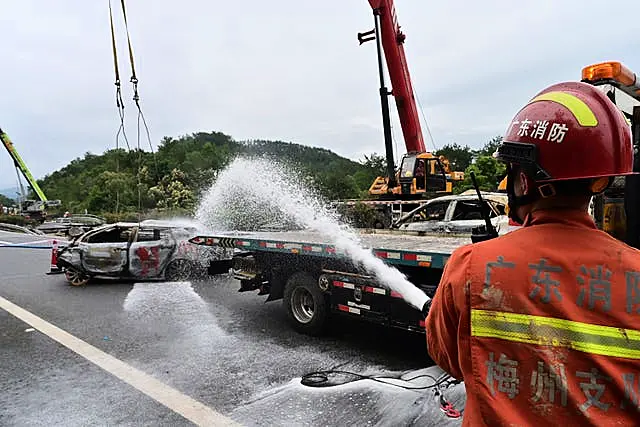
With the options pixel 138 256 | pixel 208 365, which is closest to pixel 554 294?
pixel 208 365

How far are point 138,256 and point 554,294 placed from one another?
34.6ft

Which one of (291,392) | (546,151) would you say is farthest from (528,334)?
(291,392)

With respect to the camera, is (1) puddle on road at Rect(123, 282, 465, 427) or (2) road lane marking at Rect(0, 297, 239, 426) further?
(2) road lane marking at Rect(0, 297, 239, 426)

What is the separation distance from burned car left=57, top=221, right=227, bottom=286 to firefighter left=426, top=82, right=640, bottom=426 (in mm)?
9665

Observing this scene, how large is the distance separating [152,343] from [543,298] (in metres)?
6.09

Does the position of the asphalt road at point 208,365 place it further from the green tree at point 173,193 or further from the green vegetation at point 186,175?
the green tree at point 173,193

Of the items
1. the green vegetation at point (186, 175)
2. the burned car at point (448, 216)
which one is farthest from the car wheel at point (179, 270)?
the green vegetation at point (186, 175)

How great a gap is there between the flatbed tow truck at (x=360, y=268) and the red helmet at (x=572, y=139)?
7.43 ft

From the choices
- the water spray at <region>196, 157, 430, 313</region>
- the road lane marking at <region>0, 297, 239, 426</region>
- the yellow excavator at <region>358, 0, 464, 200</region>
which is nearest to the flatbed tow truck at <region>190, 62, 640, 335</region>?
the water spray at <region>196, 157, 430, 313</region>

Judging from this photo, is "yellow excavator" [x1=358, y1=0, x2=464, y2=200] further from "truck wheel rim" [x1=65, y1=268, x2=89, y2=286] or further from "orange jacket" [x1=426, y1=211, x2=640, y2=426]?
"orange jacket" [x1=426, y1=211, x2=640, y2=426]

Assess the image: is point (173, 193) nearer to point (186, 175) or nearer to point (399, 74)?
point (186, 175)

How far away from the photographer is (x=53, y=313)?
27.8 feet

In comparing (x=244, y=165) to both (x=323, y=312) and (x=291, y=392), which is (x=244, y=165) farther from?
(x=291, y=392)

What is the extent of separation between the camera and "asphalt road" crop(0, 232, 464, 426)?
13.9 ft
